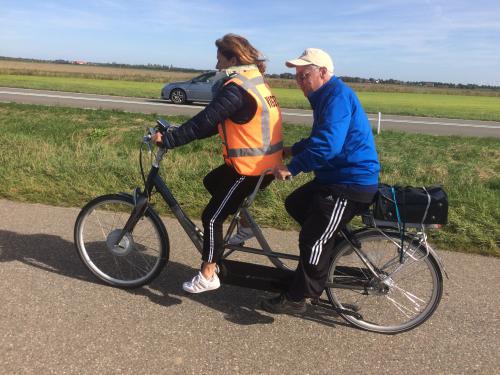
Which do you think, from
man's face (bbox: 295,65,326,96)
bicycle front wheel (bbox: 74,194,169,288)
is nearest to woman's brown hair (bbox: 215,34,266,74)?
man's face (bbox: 295,65,326,96)

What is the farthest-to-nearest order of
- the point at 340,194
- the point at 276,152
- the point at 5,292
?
1. the point at 5,292
2. the point at 276,152
3. the point at 340,194

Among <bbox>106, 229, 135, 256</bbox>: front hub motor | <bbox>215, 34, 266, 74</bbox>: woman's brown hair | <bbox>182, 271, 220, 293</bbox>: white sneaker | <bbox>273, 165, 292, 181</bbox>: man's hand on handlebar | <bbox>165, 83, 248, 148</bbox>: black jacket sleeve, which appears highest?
<bbox>215, 34, 266, 74</bbox>: woman's brown hair

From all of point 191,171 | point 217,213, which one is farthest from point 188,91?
point 217,213

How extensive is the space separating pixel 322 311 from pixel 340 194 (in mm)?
1028

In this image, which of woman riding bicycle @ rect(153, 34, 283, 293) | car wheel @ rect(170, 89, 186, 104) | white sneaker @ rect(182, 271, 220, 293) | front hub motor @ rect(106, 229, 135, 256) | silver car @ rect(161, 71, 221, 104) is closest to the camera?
woman riding bicycle @ rect(153, 34, 283, 293)

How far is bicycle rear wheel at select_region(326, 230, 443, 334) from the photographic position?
306 centimetres

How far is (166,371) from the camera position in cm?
263

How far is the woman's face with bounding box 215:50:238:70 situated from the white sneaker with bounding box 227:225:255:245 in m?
1.23

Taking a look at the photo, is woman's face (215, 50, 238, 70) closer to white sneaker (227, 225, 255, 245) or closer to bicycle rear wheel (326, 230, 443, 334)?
white sneaker (227, 225, 255, 245)

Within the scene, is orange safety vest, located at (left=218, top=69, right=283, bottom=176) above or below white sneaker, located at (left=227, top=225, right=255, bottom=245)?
above

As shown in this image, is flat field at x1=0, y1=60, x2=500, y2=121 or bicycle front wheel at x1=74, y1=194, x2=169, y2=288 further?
flat field at x1=0, y1=60, x2=500, y2=121

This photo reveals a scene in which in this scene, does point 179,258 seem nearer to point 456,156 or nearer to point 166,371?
point 166,371

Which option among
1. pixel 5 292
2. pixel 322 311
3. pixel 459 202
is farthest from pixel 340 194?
pixel 459 202

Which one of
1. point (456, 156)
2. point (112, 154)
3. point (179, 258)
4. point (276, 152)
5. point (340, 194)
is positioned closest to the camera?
point (340, 194)
